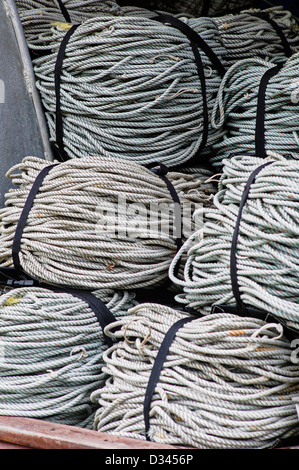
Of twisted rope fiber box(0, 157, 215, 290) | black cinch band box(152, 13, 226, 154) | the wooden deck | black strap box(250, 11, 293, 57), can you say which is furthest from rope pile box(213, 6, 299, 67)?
the wooden deck

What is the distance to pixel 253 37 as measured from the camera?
2.54 m

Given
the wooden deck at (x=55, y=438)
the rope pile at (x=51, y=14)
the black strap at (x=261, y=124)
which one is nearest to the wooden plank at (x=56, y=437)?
the wooden deck at (x=55, y=438)

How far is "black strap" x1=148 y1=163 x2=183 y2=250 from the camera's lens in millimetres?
2113

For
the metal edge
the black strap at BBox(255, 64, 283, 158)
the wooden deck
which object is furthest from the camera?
the metal edge

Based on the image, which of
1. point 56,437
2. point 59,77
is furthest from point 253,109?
point 56,437

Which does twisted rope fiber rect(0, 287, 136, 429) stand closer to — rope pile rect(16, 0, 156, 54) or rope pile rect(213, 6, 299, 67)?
rope pile rect(16, 0, 156, 54)

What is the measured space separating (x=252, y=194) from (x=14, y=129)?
119cm

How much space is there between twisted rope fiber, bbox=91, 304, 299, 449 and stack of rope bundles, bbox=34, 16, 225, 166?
0.87 metres

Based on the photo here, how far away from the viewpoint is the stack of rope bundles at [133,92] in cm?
228

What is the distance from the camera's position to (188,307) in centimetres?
189

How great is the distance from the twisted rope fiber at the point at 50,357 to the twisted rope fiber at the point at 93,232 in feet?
0.37

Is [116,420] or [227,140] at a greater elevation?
[227,140]
